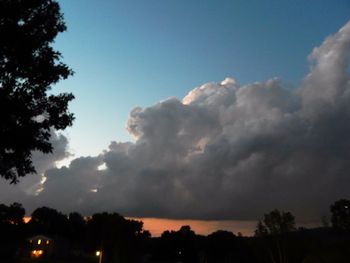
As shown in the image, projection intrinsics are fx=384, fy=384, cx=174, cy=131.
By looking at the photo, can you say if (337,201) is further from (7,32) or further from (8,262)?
(7,32)

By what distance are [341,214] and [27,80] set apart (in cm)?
15287

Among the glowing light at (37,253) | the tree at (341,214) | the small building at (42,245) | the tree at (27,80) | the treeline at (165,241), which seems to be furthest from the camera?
the tree at (341,214)

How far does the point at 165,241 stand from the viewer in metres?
115

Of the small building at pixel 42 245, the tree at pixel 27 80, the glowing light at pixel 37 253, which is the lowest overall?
the glowing light at pixel 37 253

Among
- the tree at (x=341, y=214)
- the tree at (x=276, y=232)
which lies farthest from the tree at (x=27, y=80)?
the tree at (x=341, y=214)

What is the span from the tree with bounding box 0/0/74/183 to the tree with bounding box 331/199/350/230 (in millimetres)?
147427

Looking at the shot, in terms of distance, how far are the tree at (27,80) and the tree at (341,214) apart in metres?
147

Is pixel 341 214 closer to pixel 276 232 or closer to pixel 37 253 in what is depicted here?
pixel 276 232

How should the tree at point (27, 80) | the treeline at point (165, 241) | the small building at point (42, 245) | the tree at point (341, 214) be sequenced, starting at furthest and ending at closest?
the tree at point (341, 214)
the small building at point (42, 245)
the treeline at point (165, 241)
the tree at point (27, 80)

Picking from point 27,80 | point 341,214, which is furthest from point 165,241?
point 27,80

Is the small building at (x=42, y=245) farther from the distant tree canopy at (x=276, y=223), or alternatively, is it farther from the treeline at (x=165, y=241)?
the distant tree canopy at (x=276, y=223)

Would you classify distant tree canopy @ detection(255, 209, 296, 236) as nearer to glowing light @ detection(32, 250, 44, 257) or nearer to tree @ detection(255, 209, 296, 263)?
tree @ detection(255, 209, 296, 263)

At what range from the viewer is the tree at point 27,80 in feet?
49.6

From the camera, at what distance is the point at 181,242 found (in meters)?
114
